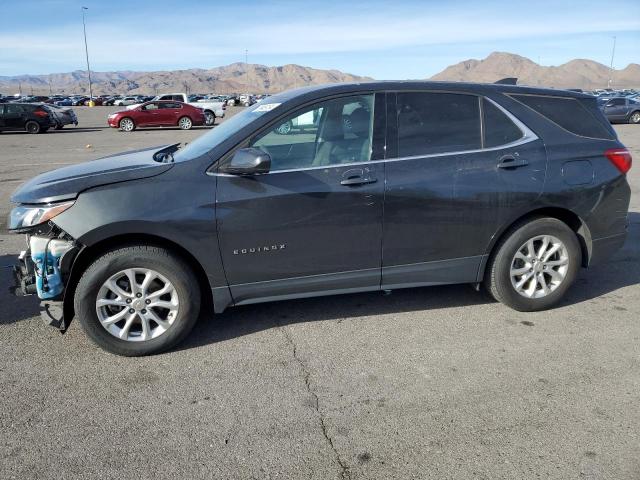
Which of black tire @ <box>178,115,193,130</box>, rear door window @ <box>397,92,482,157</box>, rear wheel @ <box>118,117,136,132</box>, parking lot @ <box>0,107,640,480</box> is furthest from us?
black tire @ <box>178,115,193,130</box>

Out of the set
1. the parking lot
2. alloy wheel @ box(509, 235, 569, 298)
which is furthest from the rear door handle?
the parking lot

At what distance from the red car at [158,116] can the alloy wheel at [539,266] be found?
25.1m

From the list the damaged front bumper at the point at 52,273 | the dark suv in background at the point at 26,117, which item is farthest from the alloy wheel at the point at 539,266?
the dark suv in background at the point at 26,117

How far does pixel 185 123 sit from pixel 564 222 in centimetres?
2545

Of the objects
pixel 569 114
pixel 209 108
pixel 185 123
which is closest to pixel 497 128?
pixel 569 114

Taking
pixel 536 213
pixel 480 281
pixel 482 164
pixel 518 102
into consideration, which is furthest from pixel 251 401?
pixel 518 102

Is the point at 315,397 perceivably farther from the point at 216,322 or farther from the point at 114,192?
the point at 114,192

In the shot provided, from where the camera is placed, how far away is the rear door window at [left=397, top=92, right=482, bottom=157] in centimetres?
407

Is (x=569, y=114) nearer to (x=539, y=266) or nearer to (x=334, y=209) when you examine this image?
(x=539, y=266)

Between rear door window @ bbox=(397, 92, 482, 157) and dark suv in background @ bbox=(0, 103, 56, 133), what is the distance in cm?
2505

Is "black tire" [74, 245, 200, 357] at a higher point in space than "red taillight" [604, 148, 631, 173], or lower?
lower

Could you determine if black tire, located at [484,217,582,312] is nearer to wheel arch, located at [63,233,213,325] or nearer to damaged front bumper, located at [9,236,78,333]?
wheel arch, located at [63,233,213,325]

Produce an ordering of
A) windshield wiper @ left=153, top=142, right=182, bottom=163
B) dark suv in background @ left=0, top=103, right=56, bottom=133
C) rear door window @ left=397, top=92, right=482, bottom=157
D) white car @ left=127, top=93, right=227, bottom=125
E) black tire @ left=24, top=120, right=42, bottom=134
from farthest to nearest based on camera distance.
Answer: white car @ left=127, top=93, right=227, bottom=125
black tire @ left=24, top=120, right=42, bottom=134
dark suv in background @ left=0, top=103, right=56, bottom=133
windshield wiper @ left=153, top=142, right=182, bottom=163
rear door window @ left=397, top=92, right=482, bottom=157

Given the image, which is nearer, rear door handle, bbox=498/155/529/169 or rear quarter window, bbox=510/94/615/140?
Answer: rear door handle, bbox=498/155/529/169
